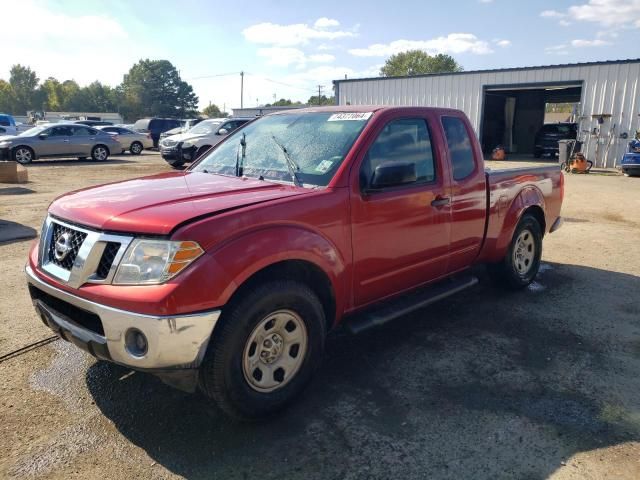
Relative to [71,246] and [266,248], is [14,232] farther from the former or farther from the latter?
[266,248]

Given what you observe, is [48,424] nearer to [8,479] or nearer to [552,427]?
[8,479]

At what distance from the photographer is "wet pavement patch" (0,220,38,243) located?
713 cm

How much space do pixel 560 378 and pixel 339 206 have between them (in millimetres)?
2004

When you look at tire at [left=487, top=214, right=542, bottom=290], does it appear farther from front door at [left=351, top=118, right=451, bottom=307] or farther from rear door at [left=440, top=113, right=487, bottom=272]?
front door at [left=351, top=118, right=451, bottom=307]

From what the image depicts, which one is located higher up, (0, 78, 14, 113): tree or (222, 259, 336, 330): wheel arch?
(0, 78, 14, 113): tree

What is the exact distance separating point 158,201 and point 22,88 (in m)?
135

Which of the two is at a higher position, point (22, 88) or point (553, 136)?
point (22, 88)

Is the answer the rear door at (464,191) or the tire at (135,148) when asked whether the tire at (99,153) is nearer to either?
the tire at (135,148)

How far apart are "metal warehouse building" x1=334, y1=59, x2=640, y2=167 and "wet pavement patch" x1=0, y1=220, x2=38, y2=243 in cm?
1910

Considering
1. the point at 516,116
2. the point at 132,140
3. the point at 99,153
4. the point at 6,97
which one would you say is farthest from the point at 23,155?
the point at 6,97

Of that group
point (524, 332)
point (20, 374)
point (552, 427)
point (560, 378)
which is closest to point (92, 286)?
point (20, 374)

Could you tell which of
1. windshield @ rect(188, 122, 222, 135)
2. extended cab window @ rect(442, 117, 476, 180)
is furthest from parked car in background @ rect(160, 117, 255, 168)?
extended cab window @ rect(442, 117, 476, 180)

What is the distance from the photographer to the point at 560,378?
11.5 ft

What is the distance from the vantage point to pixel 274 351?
116 inches
